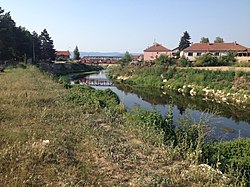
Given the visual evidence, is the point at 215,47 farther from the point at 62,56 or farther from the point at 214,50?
the point at 62,56

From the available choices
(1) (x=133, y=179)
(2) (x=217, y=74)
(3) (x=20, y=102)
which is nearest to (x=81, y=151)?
(1) (x=133, y=179)

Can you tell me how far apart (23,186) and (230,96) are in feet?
85.9

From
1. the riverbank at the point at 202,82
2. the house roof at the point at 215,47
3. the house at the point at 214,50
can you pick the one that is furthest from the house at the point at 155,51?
the riverbank at the point at 202,82

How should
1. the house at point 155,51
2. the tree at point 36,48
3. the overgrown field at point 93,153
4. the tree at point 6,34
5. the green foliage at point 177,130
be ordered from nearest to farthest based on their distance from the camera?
the overgrown field at point 93,153
the green foliage at point 177,130
the tree at point 6,34
the tree at point 36,48
the house at point 155,51

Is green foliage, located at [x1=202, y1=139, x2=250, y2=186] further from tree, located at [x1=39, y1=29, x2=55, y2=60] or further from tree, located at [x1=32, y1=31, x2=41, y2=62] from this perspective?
tree, located at [x1=39, y1=29, x2=55, y2=60]

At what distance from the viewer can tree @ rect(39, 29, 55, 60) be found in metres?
57.8

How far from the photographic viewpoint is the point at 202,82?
33.6 metres

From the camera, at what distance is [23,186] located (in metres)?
4.53

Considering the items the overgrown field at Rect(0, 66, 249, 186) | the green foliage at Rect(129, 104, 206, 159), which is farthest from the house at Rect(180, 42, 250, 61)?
the overgrown field at Rect(0, 66, 249, 186)

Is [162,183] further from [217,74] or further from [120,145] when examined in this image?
[217,74]

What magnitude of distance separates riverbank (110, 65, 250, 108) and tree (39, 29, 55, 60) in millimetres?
22176

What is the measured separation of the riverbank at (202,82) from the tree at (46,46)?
2218 cm

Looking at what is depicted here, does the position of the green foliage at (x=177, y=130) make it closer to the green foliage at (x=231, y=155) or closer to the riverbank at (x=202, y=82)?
the green foliage at (x=231, y=155)

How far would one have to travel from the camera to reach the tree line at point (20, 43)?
37812 mm
